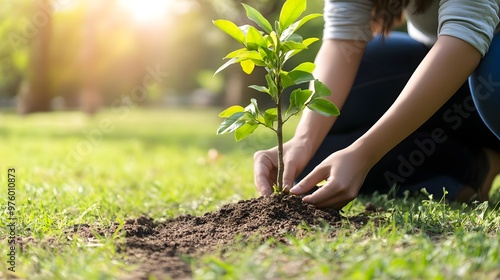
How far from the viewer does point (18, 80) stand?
1356 inches

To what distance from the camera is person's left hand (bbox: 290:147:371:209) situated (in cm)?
212

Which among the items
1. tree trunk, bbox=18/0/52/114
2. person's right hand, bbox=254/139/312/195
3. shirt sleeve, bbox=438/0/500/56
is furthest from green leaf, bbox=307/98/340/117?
tree trunk, bbox=18/0/52/114

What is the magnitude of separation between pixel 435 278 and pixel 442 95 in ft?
3.61

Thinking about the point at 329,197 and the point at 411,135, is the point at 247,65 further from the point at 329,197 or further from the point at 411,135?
the point at 411,135

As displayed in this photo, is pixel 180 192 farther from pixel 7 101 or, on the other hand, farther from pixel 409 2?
pixel 7 101

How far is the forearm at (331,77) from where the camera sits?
263cm

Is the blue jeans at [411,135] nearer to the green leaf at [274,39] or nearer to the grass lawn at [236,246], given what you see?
the grass lawn at [236,246]

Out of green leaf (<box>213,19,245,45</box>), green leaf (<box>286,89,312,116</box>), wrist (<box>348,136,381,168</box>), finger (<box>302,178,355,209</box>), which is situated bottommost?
finger (<box>302,178,355,209</box>)

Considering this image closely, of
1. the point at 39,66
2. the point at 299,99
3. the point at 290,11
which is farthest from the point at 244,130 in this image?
the point at 39,66

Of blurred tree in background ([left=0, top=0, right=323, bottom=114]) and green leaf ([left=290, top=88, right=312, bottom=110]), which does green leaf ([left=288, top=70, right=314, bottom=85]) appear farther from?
blurred tree in background ([left=0, top=0, right=323, bottom=114])

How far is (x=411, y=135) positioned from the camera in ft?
10.5

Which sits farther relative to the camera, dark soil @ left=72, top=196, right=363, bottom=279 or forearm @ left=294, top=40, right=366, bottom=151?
forearm @ left=294, top=40, right=366, bottom=151

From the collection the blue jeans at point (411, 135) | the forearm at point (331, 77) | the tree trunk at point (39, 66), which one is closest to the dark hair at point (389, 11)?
the forearm at point (331, 77)

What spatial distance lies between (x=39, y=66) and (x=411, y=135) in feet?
45.4
